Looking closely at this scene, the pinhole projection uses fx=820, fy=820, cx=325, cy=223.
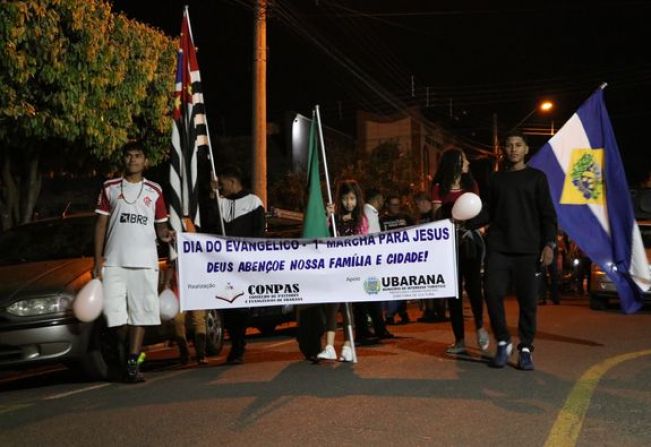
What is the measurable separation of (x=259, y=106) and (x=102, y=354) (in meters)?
9.98

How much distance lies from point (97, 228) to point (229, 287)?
1.20 meters

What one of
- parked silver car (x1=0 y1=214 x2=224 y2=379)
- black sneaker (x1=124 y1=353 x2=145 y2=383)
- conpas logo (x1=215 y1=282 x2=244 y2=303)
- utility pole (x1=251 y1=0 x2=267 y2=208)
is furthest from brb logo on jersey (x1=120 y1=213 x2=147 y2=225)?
utility pole (x1=251 y1=0 x2=267 y2=208)

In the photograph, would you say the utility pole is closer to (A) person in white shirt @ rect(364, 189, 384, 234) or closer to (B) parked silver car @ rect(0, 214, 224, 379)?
(A) person in white shirt @ rect(364, 189, 384, 234)

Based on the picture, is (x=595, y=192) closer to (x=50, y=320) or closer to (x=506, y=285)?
(x=506, y=285)

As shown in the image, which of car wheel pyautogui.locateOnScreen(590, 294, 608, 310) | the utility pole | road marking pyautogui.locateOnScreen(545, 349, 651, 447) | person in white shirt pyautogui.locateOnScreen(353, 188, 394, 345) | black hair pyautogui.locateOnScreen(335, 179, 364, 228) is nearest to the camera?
road marking pyautogui.locateOnScreen(545, 349, 651, 447)

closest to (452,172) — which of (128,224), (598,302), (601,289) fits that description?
(128,224)

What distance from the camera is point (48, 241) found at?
8.21 m

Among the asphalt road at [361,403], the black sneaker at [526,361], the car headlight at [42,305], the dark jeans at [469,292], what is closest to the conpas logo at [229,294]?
the asphalt road at [361,403]

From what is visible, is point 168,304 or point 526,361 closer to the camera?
point 526,361

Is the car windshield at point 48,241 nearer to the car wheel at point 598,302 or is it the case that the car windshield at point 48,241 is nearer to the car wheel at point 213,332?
the car wheel at point 213,332

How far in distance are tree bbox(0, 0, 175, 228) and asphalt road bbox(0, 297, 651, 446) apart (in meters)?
4.81

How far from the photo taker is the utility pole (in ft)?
54.6

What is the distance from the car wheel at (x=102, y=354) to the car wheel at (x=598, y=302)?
9626 millimetres

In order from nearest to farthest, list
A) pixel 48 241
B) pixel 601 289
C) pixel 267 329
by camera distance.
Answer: pixel 48 241, pixel 267 329, pixel 601 289
